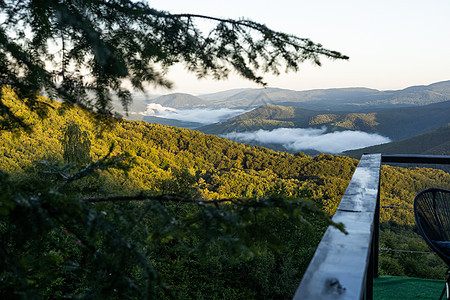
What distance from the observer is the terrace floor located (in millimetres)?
2740

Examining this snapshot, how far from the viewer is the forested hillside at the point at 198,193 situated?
998 millimetres

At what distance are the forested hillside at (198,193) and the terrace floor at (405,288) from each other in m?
0.78

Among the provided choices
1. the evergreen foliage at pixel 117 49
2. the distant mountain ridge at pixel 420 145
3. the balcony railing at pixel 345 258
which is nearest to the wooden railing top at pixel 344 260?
the balcony railing at pixel 345 258

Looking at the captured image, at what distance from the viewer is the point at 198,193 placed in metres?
4.95

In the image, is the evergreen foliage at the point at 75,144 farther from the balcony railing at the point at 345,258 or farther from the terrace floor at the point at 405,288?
the balcony railing at the point at 345,258

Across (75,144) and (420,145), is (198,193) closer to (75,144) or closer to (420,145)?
(75,144)

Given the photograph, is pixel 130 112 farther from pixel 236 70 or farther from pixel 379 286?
pixel 379 286

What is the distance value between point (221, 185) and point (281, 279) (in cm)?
1161

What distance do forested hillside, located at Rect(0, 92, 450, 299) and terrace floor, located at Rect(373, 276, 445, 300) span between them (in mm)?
782

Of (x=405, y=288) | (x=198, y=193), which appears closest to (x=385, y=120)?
(x=198, y=193)

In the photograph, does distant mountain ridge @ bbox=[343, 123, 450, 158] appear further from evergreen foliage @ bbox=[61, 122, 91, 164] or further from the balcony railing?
the balcony railing

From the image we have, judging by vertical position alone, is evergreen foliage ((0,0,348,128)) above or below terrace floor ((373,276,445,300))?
above

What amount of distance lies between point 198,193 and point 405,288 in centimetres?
300

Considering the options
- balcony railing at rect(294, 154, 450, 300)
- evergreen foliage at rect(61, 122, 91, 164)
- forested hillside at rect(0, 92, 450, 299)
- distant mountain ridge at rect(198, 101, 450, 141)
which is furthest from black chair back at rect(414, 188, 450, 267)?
distant mountain ridge at rect(198, 101, 450, 141)
